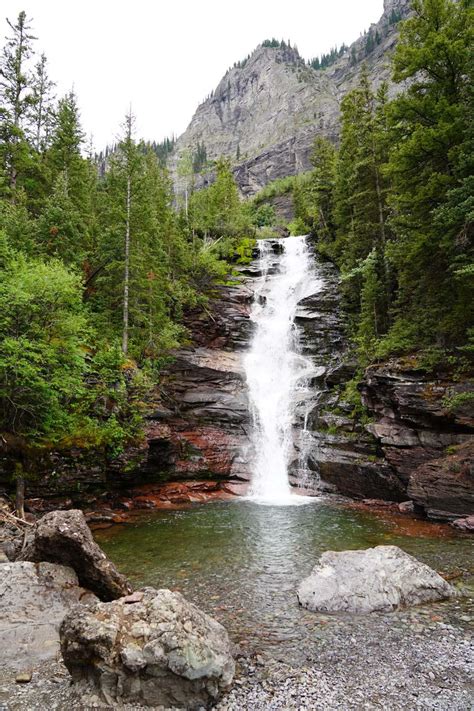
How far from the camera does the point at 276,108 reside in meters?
144

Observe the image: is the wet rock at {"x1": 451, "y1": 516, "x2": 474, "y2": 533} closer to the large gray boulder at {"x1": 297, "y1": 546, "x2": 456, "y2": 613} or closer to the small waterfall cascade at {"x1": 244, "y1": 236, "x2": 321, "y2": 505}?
the large gray boulder at {"x1": 297, "y1": 546, "x2": 456, "y2": 613}

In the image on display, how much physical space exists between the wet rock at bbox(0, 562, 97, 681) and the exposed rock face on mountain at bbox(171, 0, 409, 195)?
105464 mm

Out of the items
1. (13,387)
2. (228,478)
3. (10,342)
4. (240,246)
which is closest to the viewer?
(10,342)

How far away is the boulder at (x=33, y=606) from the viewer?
19.8 feet

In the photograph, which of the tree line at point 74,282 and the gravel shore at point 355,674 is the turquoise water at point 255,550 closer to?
the gravel shore at point 355,674

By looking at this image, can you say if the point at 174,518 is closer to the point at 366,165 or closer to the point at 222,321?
the point at 222,321

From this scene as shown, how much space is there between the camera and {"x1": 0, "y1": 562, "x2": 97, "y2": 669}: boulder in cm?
603

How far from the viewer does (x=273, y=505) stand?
18.3m

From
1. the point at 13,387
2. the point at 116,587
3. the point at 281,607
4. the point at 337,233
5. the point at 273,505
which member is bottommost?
the point at 273,505

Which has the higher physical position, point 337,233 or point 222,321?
point 337,233

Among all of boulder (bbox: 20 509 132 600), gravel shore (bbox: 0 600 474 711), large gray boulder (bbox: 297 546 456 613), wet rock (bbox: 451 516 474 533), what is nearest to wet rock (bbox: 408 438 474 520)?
wet rock (bbox: 451 516 474 533)

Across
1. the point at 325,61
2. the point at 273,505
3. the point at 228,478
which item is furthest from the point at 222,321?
the point at 325,61

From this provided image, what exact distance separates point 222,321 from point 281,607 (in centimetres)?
2460

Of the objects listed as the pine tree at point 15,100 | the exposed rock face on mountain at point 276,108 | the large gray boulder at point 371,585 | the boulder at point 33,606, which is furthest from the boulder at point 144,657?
the exposed rock face on mountain at point 276,108
